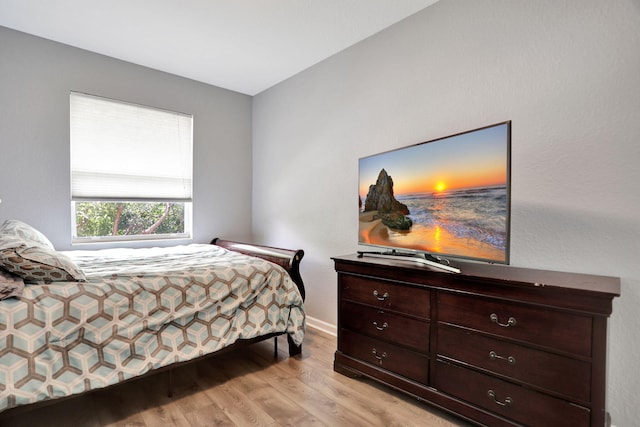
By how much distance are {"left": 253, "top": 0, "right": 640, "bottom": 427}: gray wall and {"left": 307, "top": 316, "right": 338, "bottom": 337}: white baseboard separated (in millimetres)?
686

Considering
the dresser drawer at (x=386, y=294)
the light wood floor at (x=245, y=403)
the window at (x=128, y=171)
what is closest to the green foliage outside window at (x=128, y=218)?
the window at (x=128, y=171)

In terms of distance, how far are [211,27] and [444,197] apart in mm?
2180

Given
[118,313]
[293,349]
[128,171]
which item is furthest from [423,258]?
[128,171]

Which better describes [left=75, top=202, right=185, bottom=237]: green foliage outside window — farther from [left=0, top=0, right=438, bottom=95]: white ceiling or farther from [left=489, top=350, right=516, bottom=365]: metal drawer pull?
[left=489, top=350, right=516, bottom=365]: metal drawer pull

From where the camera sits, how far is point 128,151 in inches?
130

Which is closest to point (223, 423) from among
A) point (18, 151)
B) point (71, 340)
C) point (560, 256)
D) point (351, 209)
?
point (71, 340)

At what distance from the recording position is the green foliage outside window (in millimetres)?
3160

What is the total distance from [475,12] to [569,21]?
0.55 metres

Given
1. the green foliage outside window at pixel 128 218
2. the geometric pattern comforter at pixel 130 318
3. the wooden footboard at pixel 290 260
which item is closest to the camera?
the geometric pattern comforter at pixel 130 318

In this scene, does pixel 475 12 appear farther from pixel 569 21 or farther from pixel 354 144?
pixel 354 144

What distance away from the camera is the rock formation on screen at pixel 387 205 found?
2132 mm

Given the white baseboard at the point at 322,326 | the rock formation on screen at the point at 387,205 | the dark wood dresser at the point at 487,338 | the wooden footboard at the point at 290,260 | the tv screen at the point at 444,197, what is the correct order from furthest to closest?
the white baseboard at the point at 322,326
the wooden footboard at the point at 290,260
the rock formation on screen at the point at 387,205
the tv screen at the point at 444,197
the dark wood dresser at the point at 487,338

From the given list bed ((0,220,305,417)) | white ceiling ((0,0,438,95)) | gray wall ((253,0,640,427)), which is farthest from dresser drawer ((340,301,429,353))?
white ceiling ((0,0,438,95))

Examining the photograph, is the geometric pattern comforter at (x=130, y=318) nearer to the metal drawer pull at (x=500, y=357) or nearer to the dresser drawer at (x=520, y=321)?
the dresser drawer at (x=520, y=321)
